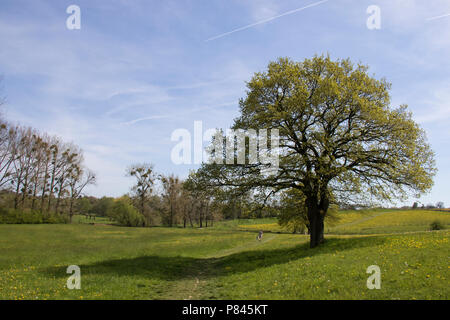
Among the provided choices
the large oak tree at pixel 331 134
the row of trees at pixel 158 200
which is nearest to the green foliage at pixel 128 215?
the row of trees at pixel 158 200

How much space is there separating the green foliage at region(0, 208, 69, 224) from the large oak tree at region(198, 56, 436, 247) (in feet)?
200

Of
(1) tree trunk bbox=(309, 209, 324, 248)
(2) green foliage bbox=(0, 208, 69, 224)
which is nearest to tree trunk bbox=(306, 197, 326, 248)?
(1) tree trunk bbox=(309, 209, 324, 248)

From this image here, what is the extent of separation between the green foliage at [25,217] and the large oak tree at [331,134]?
2404 inches

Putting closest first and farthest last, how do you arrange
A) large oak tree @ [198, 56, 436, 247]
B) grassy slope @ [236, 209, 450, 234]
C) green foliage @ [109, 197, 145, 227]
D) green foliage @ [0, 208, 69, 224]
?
1. large oak tree @ [198, 56, 436, 247]
2. grassy slope @ [236, 209, 450, 234]
3. green foliage @ [0, 208, 69, 224]
4. green foliage @ [109, 197, 145, 227]

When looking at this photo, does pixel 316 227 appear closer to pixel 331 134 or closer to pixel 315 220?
pixel 315 220

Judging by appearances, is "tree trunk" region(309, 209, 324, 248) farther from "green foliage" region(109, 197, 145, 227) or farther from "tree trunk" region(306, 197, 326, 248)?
"green foliage" region(109, 197, 145, 227)

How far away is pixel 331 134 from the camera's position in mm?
21250

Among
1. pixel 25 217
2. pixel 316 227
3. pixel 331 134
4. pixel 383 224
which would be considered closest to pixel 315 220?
pixel 316 227

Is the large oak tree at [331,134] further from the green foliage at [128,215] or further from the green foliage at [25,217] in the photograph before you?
the green foliage at [128,215]

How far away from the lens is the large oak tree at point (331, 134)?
65.1 feet

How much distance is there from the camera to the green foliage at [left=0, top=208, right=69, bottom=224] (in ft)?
205

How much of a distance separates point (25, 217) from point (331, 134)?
229 feet
